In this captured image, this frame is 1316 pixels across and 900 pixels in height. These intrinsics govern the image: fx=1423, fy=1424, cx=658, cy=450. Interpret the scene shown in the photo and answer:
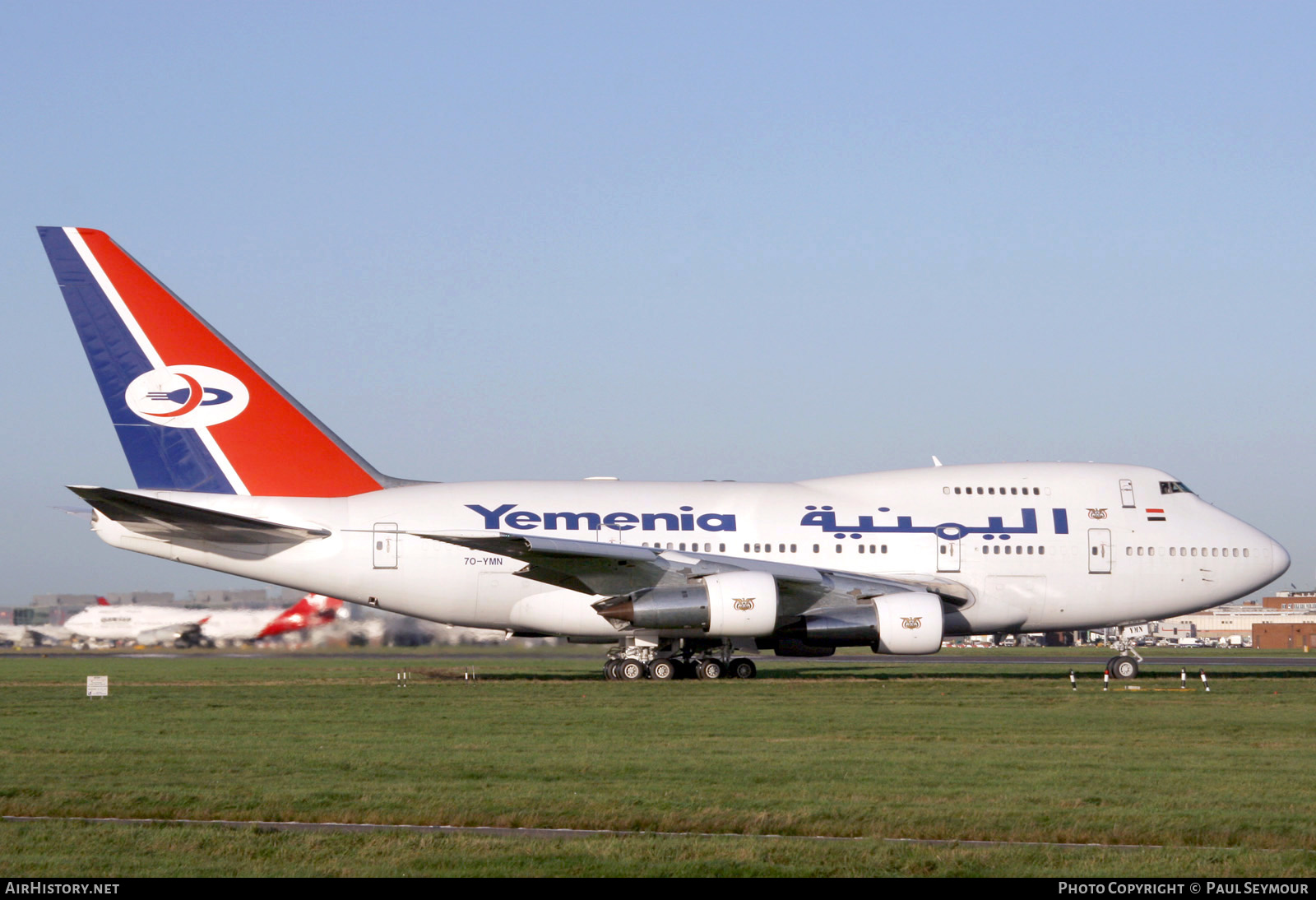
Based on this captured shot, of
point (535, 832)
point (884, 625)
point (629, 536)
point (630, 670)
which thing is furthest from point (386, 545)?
point (535, 832)

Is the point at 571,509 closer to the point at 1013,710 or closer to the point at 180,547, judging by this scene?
the point at 180,547

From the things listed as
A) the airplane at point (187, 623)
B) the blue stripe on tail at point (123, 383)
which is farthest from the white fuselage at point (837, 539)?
the airplane at point (187, 623)

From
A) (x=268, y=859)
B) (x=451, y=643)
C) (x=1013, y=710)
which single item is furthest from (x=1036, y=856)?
(x=451, y=643)

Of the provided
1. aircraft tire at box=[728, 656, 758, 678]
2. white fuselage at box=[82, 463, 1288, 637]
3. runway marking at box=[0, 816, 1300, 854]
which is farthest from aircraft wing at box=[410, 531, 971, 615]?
runway marking at box=[0, 816, 1300, 854]

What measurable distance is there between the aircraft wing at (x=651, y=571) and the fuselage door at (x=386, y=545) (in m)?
0.80

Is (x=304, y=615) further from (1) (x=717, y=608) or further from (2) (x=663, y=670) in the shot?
(1) (x=717, y=608)

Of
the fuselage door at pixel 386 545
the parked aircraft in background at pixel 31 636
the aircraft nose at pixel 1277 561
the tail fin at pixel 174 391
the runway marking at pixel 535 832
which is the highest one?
the tail fin at pixel 174 391

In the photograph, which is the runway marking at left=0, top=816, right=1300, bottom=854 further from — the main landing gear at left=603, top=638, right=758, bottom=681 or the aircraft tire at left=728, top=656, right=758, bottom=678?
the aircraft tire at left=728, top=656, right=758, bottom=678

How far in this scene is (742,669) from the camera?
101 ft

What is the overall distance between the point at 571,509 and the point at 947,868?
21.8m

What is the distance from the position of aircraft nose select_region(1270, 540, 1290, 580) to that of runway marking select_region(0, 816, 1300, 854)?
2468cm

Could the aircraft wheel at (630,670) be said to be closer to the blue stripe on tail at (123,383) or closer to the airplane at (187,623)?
the blue stripe on tail at (123,383)

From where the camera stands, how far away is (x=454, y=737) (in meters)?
17.6

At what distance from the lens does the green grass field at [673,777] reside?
30.3 ft
